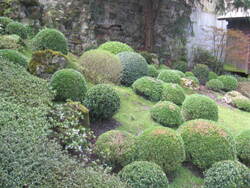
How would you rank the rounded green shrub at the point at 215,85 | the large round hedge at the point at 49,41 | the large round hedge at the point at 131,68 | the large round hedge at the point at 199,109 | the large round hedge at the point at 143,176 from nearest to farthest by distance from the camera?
Answer: the large round hedge at the point at 143,176, the large round hedge at the point at 199,109, the large round hedge at the point at 49,41, the large round hedge at the point at 131,68, the rounded green shrub at the point at 215,85

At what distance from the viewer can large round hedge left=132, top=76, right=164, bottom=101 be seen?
7492mm

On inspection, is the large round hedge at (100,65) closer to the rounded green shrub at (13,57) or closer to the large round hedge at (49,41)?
the large round hedge at (49,41)

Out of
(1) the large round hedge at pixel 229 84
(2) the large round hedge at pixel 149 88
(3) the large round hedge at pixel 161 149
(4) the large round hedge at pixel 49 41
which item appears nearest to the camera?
(3) the large round hedge at pixel 161 149

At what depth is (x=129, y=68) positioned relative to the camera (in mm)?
8406

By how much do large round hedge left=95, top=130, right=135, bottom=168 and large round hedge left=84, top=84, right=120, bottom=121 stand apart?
1051 mm

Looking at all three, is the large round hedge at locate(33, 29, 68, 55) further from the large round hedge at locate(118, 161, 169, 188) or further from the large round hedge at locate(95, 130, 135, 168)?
the large round hedge at locate(118, 161, 169, 188)

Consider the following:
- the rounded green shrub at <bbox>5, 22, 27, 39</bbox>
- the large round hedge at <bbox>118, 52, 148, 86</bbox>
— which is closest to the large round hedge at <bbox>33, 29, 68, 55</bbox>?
the rounded green shrub at <bbox>5, 22, 27, 39</bbox>

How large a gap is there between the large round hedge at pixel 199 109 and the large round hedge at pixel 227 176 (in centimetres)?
203

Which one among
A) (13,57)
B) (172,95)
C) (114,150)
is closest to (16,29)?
(13,57)

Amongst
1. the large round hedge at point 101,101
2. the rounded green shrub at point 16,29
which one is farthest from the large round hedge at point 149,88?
the rounded green shrub at point 16,29

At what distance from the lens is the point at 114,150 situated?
4.15 meters

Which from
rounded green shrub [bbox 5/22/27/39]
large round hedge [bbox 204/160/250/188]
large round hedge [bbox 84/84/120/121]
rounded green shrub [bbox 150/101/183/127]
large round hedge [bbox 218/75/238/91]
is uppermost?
rounded green shrub [bbox 5/22/27/39]

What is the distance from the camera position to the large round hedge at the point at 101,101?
5277mm

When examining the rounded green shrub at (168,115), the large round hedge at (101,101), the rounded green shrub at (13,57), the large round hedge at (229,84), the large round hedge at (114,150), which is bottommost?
the large round hedge at (229,84)
